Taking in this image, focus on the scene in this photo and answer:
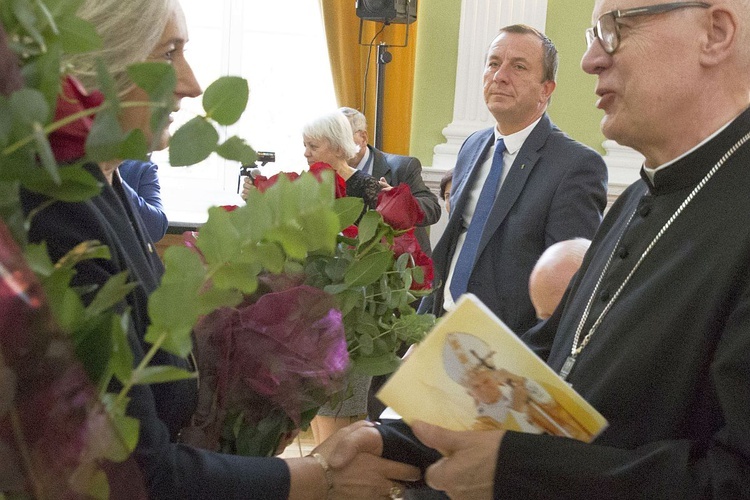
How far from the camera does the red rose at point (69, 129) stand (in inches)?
20.6

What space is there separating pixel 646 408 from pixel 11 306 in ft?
3.53

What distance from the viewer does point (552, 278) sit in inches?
82.5

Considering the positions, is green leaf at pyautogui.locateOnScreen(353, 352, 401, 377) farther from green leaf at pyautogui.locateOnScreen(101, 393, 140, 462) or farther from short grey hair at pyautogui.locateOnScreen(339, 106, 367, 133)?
short grey hair at pyautogui.locateOnScreen(339, 106, 367, 133)

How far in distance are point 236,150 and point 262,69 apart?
645 centimetres

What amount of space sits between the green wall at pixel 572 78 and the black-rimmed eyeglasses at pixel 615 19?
485 cm

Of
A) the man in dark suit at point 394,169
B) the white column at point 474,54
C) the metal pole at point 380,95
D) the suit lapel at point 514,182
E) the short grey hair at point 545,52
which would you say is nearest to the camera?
the suit lapel at point 514,182

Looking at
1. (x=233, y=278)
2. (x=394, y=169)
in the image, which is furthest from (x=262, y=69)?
(x=233, y=278)

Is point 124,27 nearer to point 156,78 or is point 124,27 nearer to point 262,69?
point 156,78

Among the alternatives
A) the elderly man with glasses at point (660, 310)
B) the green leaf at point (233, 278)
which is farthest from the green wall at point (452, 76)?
the green leaf at point (233, 278)

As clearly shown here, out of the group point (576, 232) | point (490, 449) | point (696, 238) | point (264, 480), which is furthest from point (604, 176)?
point (264, 480)

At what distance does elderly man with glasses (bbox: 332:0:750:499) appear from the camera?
1.19m

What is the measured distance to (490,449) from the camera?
1.24m

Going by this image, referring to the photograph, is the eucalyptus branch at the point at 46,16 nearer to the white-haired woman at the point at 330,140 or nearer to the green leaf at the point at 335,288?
the green leaf at the point at 335,288

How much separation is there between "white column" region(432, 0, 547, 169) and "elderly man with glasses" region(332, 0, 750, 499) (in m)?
4.57
